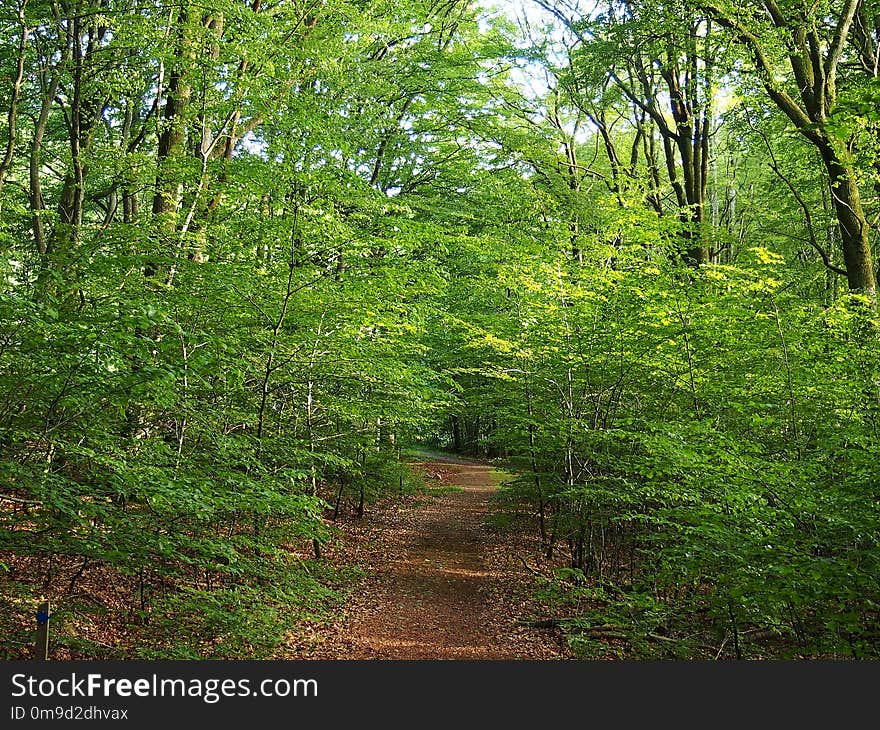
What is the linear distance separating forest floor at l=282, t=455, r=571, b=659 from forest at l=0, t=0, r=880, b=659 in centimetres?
42

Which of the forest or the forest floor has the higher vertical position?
Answer: the forest

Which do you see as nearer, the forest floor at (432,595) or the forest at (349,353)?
the forest at (349,353)

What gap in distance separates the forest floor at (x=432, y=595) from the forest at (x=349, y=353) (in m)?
0.42

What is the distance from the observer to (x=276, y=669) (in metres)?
4.47

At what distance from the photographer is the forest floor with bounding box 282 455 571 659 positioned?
25.1 feet

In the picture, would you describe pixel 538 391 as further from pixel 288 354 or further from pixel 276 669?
pixel 276 669

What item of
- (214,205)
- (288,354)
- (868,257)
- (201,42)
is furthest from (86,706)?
(868,257)

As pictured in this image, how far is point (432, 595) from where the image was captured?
977 cm

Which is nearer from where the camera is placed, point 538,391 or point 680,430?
point 680,430

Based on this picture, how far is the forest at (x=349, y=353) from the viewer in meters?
4.60

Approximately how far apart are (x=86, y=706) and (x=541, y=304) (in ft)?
24.3

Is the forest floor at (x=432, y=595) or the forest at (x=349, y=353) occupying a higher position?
the forest at (x=349, y=353)

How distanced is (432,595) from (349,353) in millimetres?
4222

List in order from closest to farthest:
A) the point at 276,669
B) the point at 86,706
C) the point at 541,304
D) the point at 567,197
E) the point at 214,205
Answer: the point at 86,706
the point at 276,669
the point at 214,205
the point at 541,304
the point at 567,197
